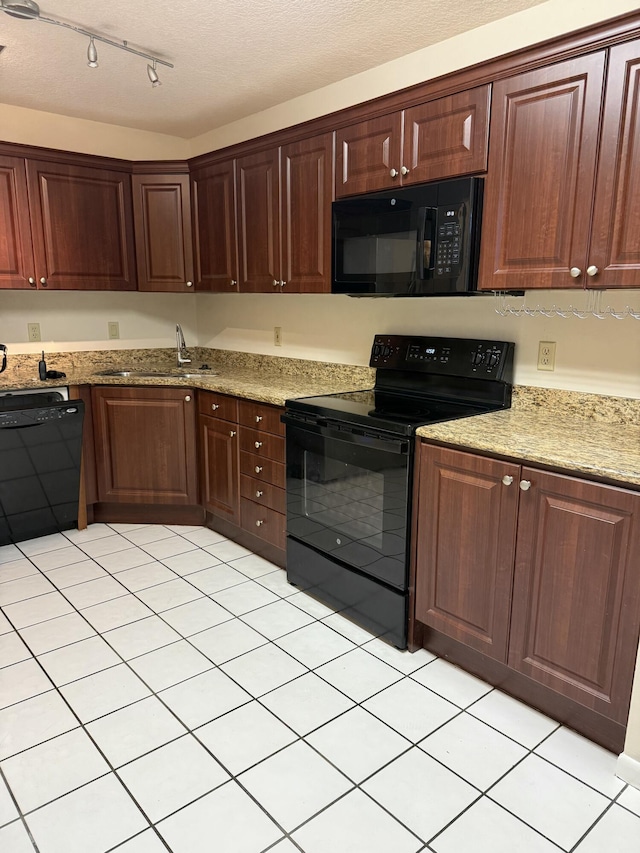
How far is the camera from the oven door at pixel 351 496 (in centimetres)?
218

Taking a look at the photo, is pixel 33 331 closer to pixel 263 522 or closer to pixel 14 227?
pixel 14 227

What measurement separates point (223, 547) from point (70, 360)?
158 cm

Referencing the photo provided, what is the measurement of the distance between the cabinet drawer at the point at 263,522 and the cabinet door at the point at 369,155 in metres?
1.51

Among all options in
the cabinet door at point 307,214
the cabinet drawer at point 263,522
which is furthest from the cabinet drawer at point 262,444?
the cabinet door at point 307,214

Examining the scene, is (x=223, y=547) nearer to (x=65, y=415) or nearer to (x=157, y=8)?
(x=65, y=415)

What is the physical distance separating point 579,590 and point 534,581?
0.46ft

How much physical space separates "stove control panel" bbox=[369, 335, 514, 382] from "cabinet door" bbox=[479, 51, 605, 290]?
0.36 meters

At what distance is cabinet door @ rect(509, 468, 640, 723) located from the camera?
5.28 ft

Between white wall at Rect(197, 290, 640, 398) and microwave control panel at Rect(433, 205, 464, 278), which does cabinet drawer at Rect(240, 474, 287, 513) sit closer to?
white wall at Rect(197, 290, 640, 398)

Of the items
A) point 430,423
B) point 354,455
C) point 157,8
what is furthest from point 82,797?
point 157,8

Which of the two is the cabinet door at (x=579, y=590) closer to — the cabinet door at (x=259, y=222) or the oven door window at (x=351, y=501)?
the oven door window at (x=351, y=501)

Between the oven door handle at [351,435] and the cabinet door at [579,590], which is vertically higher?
the oven door handle at [351,435]

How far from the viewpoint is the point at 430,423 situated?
212 cm

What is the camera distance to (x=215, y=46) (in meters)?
2.43
